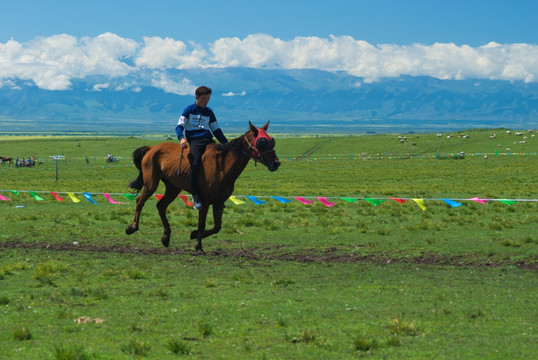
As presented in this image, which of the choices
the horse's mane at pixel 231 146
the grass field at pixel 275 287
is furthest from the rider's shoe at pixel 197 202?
the grass field at pixel 275 287

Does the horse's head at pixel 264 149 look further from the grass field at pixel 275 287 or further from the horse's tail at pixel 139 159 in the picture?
the horse's tail at pixel 139 159

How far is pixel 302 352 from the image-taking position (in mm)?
7656

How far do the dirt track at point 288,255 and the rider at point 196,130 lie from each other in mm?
2055

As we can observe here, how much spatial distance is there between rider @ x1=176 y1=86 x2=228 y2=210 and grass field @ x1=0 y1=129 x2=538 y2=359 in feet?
5.92

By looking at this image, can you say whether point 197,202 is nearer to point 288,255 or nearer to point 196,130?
point 196,130

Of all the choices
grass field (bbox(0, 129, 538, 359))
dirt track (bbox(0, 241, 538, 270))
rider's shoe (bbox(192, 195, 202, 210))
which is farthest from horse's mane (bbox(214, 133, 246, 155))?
dirt track (bbox(0, 241, 538, 270))

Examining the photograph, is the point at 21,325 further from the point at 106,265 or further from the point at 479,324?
the point at 479,324

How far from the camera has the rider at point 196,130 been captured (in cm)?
1362

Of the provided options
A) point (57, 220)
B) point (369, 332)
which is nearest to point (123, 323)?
point (369, 332)

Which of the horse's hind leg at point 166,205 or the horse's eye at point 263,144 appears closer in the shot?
the horse's eye at point 263,144

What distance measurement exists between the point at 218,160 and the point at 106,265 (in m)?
3.18

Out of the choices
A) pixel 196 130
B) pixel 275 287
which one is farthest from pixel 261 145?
pixel 275 287

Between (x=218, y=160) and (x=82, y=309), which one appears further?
(x=218, y=160)

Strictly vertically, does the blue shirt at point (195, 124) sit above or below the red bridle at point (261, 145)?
above
